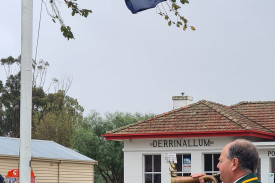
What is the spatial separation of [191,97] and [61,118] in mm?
34015

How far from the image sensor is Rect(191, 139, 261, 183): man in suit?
4586 mm

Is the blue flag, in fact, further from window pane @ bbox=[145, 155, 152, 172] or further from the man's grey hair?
window pane @ bbox=[145, 155, 152, 172]

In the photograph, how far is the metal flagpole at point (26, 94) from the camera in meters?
9.40

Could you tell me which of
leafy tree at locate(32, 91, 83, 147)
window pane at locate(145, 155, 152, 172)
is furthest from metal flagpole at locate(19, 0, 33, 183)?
leafy tree at locate(32, 91, 83, 147)

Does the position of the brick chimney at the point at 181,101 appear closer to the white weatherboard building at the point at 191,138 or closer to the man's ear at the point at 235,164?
the white weatherboard building at the point at 191,138

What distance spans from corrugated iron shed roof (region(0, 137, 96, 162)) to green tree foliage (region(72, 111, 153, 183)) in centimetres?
942

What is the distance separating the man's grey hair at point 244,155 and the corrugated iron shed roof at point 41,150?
31820 mm

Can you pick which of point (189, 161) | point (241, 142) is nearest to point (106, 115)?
point (189, 161)

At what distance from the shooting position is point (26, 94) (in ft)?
31.2

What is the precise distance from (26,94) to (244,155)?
17.5 feet

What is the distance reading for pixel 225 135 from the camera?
2948 centimetres

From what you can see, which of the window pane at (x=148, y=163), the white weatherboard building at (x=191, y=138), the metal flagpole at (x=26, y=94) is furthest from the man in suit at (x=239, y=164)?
the window pane at (x=148, y=163)

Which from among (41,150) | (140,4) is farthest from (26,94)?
(41,150)

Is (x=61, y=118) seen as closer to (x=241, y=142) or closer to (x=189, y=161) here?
(x=189, y=161)
